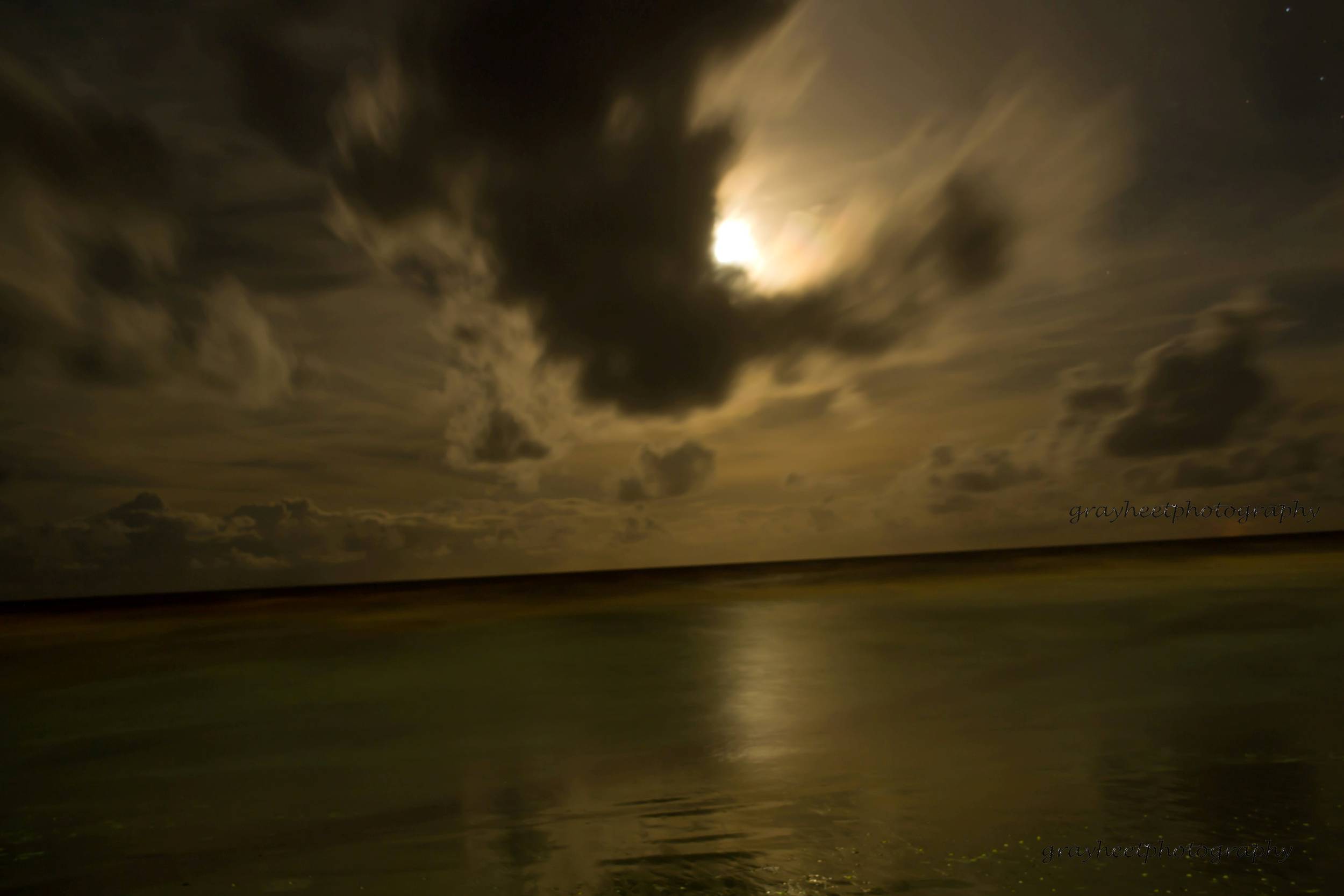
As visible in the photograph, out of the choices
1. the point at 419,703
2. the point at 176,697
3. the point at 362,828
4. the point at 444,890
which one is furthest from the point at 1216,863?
the point at 176,697

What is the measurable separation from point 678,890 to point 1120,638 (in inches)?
764

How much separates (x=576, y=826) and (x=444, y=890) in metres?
1.68

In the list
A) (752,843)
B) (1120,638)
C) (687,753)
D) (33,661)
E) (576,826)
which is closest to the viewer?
(752,843)

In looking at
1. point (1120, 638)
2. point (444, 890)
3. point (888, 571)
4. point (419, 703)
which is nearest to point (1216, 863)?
point (444, 890)

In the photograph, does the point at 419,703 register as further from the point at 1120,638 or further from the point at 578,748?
the point at 1120,638

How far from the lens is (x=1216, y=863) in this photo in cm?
592

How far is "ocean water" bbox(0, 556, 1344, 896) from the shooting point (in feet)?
20.6

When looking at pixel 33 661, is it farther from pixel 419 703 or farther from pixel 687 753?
pixel 687 753

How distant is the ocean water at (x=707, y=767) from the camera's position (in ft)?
20.6

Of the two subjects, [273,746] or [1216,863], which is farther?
[273,746]

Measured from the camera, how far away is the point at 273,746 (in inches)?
475

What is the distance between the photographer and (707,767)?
962 centimetres

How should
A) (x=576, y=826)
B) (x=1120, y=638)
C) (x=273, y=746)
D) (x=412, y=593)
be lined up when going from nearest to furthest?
(x=576, y=826) < (x=273, y=746) < (x=1120, y=638) < (x=412, y=593)

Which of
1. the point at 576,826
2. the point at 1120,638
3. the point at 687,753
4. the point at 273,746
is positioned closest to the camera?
the point at 576,826
